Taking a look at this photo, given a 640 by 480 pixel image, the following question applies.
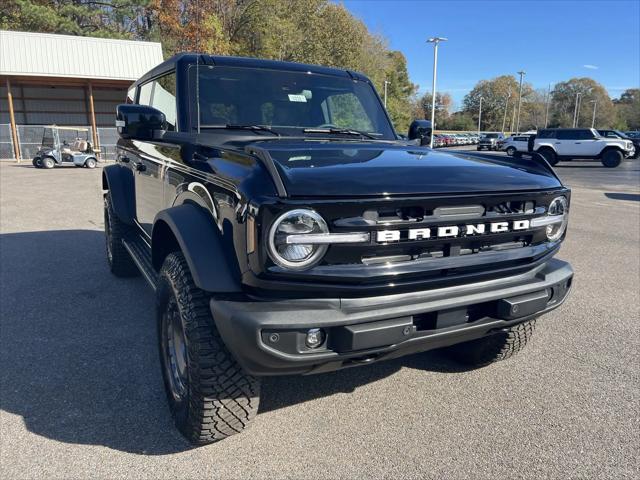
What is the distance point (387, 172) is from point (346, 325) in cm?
72

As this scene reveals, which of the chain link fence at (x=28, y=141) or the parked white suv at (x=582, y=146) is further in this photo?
the parked white suv at (x=582, y=146)

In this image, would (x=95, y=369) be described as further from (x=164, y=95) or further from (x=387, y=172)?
(x=387, y=172)

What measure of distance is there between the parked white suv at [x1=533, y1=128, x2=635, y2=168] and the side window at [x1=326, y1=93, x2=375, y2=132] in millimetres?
23823

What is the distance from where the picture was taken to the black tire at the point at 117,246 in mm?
4836

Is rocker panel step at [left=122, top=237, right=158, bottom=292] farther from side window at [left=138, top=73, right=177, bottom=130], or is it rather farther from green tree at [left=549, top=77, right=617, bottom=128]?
green tree at [left=549, top=77, right=617, bottom=128]

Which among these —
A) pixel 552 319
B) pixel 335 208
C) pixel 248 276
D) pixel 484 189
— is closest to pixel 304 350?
pixel 248 276

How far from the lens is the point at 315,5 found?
3541 cm

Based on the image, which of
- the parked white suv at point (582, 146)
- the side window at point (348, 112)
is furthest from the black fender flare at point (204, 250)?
the parked white suv at point (582, 146)

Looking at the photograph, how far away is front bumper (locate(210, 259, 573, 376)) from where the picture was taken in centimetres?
196

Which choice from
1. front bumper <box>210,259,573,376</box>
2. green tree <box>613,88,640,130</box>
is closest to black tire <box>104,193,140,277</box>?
front bumper <box>210,259,573,376</box>

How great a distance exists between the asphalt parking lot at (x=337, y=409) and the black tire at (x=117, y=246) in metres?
0.47

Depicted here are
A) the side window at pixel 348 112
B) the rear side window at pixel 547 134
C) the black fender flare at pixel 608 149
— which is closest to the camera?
the side window at pixel 348 112

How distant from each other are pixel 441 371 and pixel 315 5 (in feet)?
120

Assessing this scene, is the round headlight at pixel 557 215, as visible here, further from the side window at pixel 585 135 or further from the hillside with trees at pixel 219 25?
the hillside with trees at pixel 219 25
